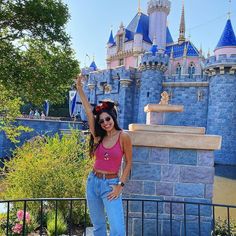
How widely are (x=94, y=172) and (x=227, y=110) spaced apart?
68.0 ft

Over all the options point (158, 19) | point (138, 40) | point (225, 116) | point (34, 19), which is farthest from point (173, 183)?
point (158, 19)

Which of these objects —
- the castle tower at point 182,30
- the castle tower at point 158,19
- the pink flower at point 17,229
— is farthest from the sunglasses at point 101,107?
the castle tower at point 182,30

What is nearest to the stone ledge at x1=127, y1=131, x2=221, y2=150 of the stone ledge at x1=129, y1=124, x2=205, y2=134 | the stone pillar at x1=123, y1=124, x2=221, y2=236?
the stone pillar at x1=123, y1=124, x2=221, y2=236

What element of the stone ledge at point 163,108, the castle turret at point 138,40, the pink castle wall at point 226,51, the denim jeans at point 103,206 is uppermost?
the castle turret at point 138,40

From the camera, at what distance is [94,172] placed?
8.57 feet

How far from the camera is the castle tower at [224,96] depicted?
21.6 m

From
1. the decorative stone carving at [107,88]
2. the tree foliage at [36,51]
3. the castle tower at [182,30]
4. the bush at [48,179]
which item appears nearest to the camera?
the bush at [48,179]

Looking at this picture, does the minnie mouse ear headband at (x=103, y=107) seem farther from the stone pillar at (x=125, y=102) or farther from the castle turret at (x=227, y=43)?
the stone pillar at (x=125, y=102)

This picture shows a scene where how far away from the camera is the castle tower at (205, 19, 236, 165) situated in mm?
21609

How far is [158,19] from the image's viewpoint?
37000 millimetres

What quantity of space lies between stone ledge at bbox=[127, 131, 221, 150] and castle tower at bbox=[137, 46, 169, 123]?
21.4m

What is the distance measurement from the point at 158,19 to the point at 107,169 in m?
36.7

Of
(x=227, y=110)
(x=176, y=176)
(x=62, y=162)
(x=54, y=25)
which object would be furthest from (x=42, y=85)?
(x=227, y=110)

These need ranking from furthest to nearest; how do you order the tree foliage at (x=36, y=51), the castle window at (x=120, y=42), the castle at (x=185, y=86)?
the castle window at (x=120, y=42) → the castle at (x=185, y=86) → the tree foliage at (x=36, y=51)
